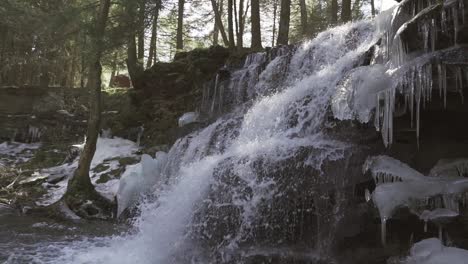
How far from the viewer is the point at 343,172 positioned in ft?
22.3

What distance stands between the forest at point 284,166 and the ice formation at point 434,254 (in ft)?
0.08

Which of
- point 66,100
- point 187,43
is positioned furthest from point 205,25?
point 66,100

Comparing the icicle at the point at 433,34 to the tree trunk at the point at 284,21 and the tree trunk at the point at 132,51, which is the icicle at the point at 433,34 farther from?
the tree trunk at the point at 284,21

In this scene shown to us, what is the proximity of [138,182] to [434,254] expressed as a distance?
7184mm

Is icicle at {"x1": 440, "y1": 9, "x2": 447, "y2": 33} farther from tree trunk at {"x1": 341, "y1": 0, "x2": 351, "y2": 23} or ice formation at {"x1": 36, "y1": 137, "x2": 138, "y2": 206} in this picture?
tree trunk at {"x1": 341, "y1": 0, "x2": 351, "y2": 23}

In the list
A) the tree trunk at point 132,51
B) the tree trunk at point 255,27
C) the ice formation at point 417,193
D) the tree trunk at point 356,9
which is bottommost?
the ice formation at point 417,193

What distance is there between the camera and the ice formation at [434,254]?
5.15 metres

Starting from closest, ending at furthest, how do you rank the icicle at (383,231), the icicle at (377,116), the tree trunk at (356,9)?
the icicle at (383,231), the icicle at (377,116), the tree trunk at (356,9)

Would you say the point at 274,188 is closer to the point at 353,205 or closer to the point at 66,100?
the point at 353,205

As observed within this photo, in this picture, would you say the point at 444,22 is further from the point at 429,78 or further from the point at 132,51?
the point at 132,51

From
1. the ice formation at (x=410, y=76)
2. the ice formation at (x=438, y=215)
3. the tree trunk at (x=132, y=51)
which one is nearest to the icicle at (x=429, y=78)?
the ice formation at (x=410, y=76)

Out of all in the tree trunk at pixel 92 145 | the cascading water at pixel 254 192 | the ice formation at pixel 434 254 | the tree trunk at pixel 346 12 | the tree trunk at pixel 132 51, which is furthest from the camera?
the tree trunk at pixel 346 12

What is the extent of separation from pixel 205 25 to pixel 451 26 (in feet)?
61.4

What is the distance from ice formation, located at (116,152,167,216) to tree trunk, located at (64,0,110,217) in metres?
0.68
